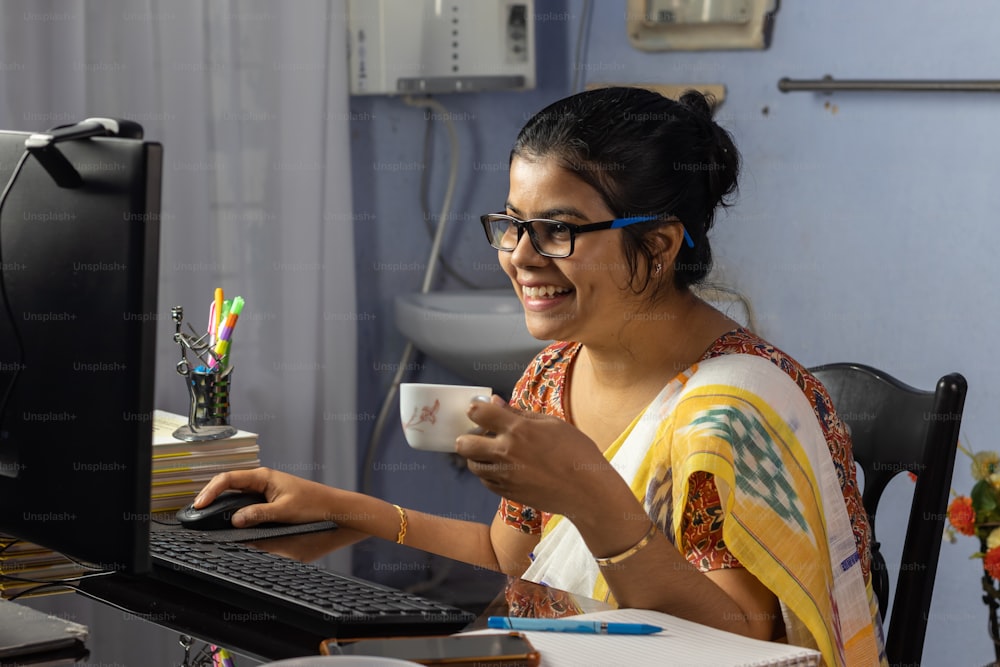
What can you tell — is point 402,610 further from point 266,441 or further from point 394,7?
point 394,7

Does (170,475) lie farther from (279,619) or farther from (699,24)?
(699,24)

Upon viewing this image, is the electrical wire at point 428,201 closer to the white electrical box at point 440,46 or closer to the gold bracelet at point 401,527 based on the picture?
the white electrical box at point 440,46

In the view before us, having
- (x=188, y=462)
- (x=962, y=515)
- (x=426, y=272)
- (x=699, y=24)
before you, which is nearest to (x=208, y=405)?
(x=188, y=462)

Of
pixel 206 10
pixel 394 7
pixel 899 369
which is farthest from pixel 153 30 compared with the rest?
pixel 899 369

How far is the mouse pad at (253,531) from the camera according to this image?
1.25 metres

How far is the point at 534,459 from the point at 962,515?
79cm

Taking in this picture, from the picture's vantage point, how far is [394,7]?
2.89 metres

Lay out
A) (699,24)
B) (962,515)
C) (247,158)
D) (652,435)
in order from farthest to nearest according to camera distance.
Result: (699,24) → (247,158) → (962,515) → (652,435)

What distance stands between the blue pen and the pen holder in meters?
0.67

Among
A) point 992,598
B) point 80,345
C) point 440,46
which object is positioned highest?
point 440,46

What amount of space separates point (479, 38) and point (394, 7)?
223mm

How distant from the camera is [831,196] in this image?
2.63 m

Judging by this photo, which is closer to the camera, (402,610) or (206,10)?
(402,610)

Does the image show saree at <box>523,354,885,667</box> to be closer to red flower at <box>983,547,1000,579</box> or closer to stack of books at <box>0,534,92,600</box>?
red flower at <box>983,547,1000,579</box>
